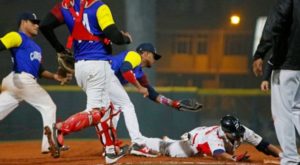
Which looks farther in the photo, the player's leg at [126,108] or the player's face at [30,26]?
the player's face at [30,26]

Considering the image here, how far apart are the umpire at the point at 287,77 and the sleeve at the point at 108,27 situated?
1359 mm

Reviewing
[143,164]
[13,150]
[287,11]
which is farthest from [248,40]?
[287,11]

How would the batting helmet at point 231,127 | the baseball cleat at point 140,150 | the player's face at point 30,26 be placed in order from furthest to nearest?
the player's face at point 30,26 < the baseball cleat at point 140,150 < the batting helmet at point 231,127

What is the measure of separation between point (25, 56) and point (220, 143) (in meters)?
2.77

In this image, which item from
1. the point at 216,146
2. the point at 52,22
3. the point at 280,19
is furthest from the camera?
the point at 216,146

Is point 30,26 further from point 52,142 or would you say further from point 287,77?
point 287,77

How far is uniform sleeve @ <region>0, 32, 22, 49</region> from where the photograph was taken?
733 cm

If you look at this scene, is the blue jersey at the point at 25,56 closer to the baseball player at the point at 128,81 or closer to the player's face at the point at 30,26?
the player's face at the point at 30,26

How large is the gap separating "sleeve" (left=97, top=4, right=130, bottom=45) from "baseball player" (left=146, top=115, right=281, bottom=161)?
5.69 feet

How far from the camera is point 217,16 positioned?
11.6 metres

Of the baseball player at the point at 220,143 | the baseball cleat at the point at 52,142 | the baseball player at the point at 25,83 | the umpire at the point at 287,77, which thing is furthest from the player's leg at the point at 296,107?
the baseball player at the point at 25,83

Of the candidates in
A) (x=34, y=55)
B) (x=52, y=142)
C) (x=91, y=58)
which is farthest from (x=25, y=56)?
(x=91, y=58)

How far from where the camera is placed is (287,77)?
5027 mm

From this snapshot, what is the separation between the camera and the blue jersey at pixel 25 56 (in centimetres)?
765
